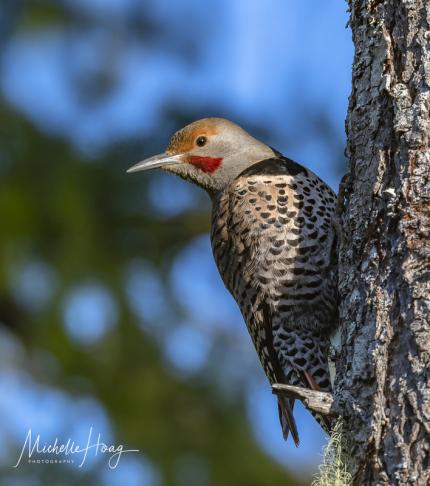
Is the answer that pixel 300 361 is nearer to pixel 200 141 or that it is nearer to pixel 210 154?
pixel 210 154

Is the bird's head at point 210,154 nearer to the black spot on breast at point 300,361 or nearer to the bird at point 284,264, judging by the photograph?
the bird at point 284,264

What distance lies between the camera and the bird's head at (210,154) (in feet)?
15.6

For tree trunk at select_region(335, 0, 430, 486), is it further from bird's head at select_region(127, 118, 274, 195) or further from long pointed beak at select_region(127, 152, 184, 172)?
long pointed beak at select_region(127, 152, 184, 172)

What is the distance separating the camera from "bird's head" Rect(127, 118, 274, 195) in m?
4.75

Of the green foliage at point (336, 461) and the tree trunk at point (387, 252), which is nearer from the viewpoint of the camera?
the tree trunk at point (387, 252)

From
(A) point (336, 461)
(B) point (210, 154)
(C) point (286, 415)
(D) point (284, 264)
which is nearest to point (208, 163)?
(B) point (210, 154)

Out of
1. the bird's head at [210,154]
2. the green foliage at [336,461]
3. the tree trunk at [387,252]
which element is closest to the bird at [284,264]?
the bird's head at [210,154]

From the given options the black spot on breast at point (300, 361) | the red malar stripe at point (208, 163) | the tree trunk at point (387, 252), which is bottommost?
the black spot on breast at point (300, 361)

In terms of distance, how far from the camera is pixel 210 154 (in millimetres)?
4805

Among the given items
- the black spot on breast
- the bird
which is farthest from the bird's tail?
the black spot on breast

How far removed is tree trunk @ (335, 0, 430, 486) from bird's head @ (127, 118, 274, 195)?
153 centimetres

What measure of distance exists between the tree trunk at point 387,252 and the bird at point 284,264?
0.74 m

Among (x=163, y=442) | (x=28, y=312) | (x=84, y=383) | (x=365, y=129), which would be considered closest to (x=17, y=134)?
(x=28, y=312)

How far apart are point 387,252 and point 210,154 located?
6.85ft
